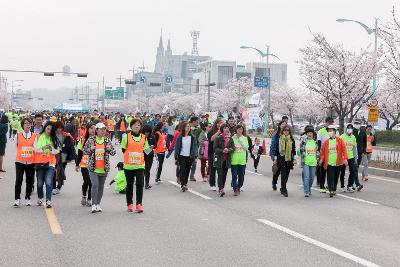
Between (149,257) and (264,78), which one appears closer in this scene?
(149,257)

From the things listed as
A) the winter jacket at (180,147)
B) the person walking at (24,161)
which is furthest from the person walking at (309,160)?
the person walking at (24,161)

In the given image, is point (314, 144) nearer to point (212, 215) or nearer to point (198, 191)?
point (198, 191)

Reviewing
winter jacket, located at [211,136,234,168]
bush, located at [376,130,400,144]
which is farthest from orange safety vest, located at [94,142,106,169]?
bush, located at [376,130,400,144]

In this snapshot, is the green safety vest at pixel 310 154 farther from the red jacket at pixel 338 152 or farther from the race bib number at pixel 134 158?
the race bib number at pixel 134 158

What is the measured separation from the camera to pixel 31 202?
12875 mm

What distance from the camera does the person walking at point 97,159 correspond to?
37.8 feet

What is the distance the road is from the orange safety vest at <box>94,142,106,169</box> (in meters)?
0.82

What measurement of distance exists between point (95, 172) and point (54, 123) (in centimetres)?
137

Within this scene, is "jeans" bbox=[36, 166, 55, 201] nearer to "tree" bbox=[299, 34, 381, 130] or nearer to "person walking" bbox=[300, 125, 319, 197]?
"person walking" bbox=[300, 125, 319, 197]

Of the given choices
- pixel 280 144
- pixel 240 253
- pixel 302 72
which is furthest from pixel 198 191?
pixel 302 72

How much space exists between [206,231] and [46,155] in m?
3.62

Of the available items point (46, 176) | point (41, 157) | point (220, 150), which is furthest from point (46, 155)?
point (220, 150)

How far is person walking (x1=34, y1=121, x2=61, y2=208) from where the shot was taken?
12.0m

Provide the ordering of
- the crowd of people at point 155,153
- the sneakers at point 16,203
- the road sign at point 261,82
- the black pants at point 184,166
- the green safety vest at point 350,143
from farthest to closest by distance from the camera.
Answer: the road sign at point 261,82
the green safety vest at point 350,143
the black pants at point 184,166
the sneakers at point 16,203
the crowd of people at point 155,153
